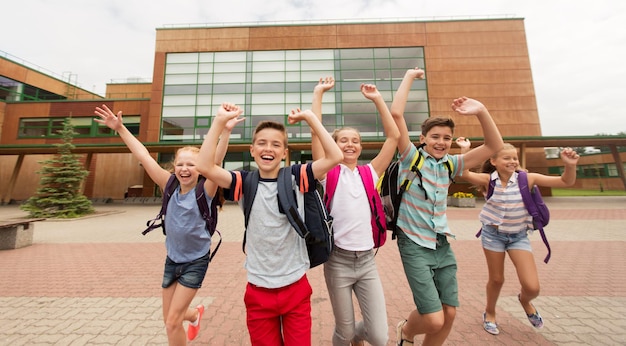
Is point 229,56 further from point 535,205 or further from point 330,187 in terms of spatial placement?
point 535,205

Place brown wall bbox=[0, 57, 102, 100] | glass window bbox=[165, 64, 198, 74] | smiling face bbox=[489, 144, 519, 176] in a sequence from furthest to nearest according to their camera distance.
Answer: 1. brown wall bbox=[0, 57, 102, 100]
2. glass window bbox=[165, 64, 198, 74]
3. smiling face bbox=[489, 144, 519, 176]

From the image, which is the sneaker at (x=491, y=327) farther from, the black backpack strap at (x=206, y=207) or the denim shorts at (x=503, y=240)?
the black backpack strap at (x=206, y=207)

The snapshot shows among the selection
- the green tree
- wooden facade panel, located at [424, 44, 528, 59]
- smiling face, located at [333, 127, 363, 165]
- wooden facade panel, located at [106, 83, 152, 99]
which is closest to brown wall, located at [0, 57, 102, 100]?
wooden facade panel, located at [106, 83, 152, 99]

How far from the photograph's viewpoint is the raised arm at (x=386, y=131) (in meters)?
2.40

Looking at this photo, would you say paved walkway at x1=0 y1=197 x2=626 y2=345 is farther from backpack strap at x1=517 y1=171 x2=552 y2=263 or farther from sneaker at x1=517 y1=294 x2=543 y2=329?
backpack strap at x1=517 y1=171 x2=552 y2=263

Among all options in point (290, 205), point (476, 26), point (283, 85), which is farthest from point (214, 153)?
point (476, 26)

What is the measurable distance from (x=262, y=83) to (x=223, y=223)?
15.8m

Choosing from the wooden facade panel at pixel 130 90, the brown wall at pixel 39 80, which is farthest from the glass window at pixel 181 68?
the brown wall at pixel 39 80

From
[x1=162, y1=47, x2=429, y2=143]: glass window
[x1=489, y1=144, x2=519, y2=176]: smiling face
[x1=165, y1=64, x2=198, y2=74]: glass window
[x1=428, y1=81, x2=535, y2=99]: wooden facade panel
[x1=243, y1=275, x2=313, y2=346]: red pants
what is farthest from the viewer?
[x1=165, y1=64, x2=198, y2=74]: glass window

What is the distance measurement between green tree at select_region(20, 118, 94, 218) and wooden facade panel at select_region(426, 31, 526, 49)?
2843 cm

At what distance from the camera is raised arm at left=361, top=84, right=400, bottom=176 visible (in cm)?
240

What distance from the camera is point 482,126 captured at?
2.37 m

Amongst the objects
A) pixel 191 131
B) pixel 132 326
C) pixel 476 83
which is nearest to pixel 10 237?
pixel 132 326

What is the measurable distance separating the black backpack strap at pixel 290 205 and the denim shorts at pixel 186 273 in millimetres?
1041
